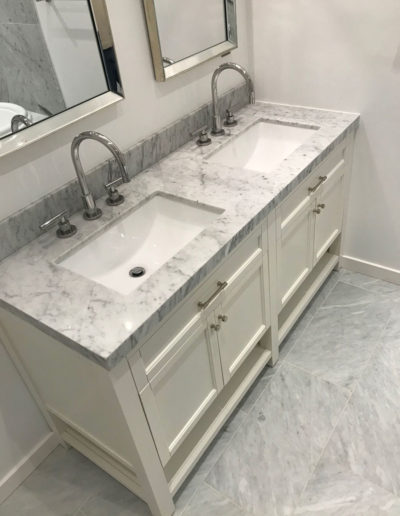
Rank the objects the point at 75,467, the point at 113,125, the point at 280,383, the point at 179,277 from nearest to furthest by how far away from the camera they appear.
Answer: the point at 179,277 < the point at 113,125 < the point at 75,467 < the point at 280,383

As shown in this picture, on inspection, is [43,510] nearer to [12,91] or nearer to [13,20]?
[12,91]

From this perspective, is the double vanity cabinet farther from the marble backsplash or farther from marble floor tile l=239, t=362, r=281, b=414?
the marble backsplash

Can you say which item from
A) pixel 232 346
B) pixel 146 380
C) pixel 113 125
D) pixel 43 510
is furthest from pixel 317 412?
pixel 113 125

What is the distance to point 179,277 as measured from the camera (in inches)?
43.6

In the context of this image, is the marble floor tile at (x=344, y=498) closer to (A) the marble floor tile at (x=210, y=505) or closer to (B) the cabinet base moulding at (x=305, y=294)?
(A) the marble floor tile at (x=210, y=505)

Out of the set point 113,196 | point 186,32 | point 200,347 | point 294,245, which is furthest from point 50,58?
point 294,245

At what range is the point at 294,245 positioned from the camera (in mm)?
1709

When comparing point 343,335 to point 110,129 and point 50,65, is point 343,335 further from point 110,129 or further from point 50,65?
point 50,65

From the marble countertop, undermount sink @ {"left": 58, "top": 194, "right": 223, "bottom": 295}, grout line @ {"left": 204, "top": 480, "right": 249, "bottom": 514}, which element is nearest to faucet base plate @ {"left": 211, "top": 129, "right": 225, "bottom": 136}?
the marble countertop

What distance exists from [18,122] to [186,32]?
2.52ft

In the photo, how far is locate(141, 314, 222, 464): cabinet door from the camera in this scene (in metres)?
1.18

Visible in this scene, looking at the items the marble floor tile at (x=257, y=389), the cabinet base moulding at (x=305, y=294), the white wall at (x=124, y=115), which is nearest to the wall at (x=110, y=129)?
the white wall at (x=124, y=115)

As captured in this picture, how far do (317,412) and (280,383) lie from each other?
0.60 feet

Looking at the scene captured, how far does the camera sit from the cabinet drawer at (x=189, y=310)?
43.7 inches
